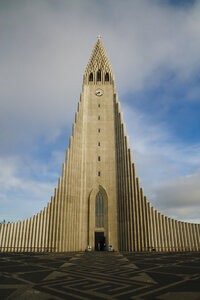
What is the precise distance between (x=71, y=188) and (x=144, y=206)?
39.7ft

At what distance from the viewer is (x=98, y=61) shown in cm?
4591

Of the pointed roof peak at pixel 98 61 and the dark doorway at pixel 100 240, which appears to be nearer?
the dark doorway at pixel 100 240

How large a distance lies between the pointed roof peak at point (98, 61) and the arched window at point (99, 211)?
27956mm

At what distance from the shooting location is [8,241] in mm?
31203

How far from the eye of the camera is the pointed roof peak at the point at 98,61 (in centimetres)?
4475

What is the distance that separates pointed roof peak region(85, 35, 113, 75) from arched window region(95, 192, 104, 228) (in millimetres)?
27956

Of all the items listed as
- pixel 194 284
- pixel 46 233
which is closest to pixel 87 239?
pixel 46 233

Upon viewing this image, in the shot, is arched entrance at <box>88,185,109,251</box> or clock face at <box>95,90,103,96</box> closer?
arched entrance at <box>88,185,109,251</box>

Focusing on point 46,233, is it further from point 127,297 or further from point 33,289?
point 127,297

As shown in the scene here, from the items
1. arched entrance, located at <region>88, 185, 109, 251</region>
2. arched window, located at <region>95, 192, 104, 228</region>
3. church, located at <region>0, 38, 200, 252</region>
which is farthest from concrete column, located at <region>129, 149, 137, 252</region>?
arched window, located at <region>95, 192, 104, 228</region>

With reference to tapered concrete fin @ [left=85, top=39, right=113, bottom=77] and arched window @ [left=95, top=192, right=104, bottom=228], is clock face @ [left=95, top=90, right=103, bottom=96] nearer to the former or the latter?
tapered concrete fin @ [left=85, top=39, right=113, bottom=77]

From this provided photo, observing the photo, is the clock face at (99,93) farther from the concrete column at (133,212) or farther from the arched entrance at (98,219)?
the arched entrance at (98,219)

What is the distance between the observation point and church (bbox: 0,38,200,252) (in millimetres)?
30234

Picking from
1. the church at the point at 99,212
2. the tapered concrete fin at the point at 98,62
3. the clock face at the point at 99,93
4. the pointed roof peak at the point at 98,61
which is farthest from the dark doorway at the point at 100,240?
the pointed roof peak at the point at 98,61
